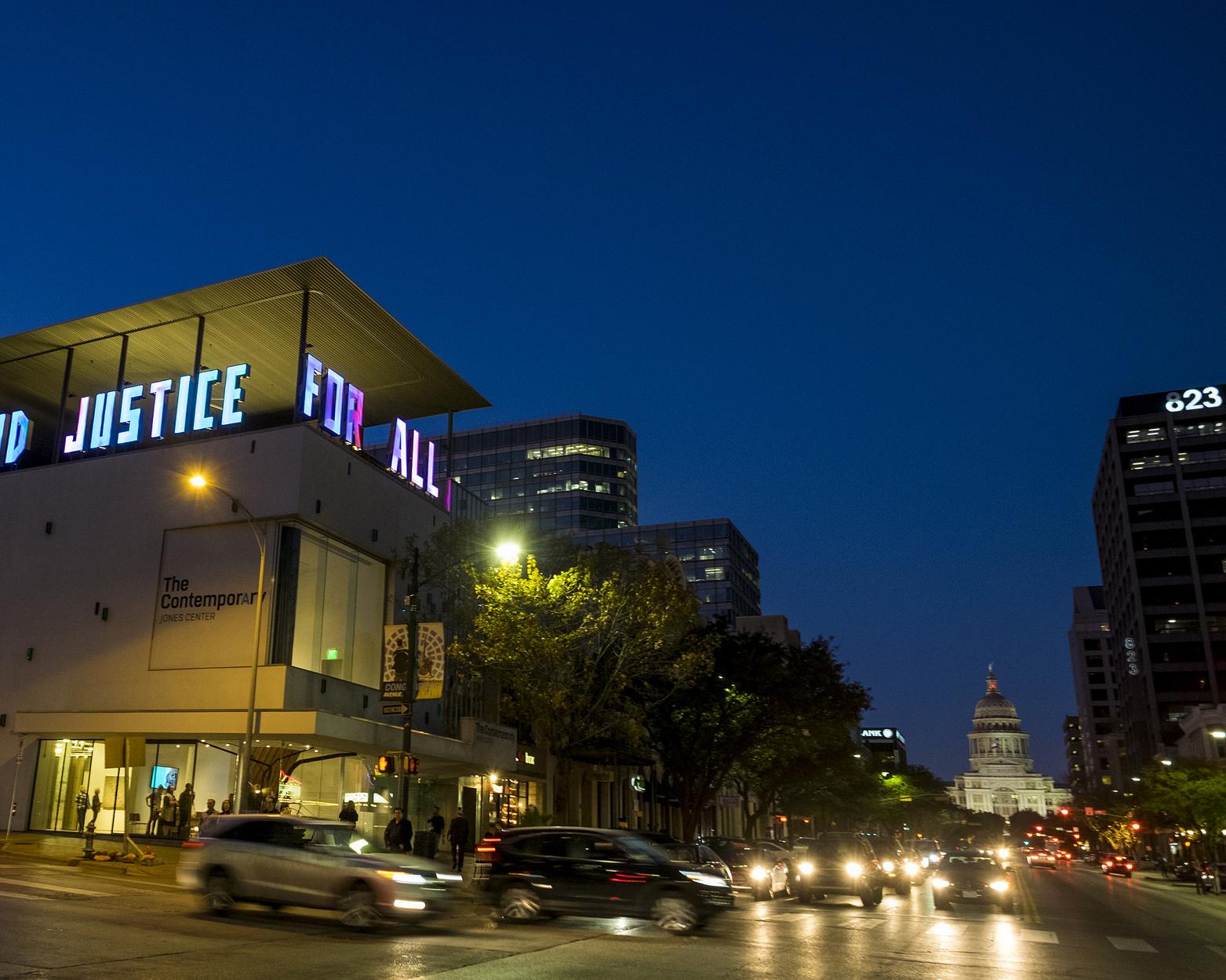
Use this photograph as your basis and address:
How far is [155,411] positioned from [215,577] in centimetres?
788

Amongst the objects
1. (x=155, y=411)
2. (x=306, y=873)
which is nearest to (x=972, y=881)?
(x=306, y=873)

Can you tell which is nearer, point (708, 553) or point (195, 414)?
point (195, 414)

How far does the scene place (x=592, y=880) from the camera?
18.8 m

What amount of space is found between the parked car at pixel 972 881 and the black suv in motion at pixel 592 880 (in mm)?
12603

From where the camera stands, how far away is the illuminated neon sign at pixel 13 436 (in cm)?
4216

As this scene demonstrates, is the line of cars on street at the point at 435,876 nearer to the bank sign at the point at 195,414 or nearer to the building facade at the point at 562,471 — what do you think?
the bank sign at the point at 195,414

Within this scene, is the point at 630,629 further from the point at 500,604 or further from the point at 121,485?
the point at 121,485

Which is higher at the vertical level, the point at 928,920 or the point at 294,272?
the point at 294,272

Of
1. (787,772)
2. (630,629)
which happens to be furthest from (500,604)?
(787,772)

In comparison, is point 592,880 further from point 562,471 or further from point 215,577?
point 562,471

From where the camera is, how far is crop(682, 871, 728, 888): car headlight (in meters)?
18.8

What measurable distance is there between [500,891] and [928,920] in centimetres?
1105

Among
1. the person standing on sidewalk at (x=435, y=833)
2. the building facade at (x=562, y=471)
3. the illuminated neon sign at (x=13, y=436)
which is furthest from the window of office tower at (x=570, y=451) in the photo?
the person standing on sidewalk at (x=435, y=833)

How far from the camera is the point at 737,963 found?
14.5 meters
